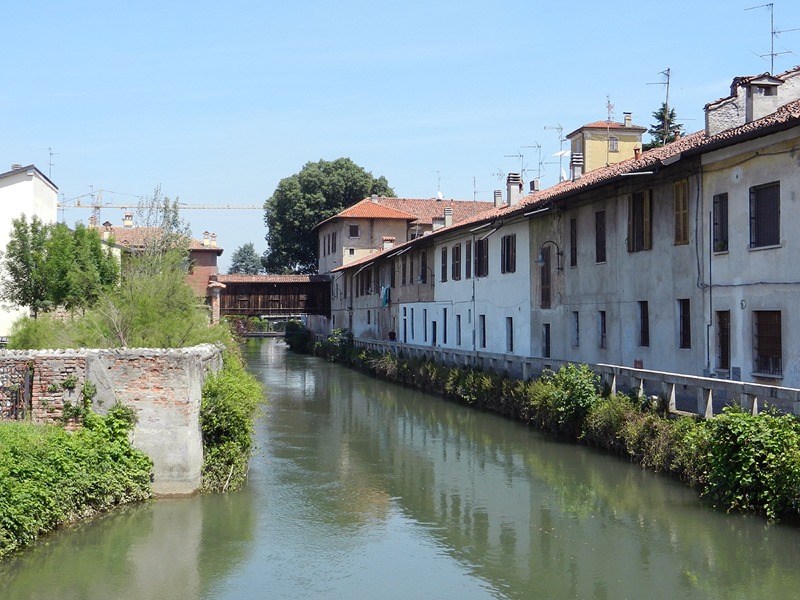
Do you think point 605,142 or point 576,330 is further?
point 605,142

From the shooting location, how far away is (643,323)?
2241 centimetres

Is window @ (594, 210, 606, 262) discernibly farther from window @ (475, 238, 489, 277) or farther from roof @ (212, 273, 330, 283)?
roof @ (212, 273, 330, 283)

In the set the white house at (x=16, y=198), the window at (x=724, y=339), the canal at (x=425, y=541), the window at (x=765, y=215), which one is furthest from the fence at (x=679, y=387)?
the white house at (x=16, y=198)

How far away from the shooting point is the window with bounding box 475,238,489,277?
111 feet

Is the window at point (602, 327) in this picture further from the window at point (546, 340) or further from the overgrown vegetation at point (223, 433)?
the overgrown vegetation at point (223, 433)

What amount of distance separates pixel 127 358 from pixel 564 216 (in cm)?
1671

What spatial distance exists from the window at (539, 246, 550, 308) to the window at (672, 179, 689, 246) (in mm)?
7375

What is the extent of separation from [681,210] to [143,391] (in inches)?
507

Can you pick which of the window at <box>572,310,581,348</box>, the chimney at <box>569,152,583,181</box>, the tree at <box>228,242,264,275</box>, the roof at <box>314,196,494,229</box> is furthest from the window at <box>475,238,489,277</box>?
the tree at <box>228,242,264,275</box>

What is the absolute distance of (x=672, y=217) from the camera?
21.0m

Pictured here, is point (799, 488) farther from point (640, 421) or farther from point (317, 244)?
point (317, 244)

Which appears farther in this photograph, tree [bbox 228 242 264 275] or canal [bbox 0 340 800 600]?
tree [bbox 228 242 264 275]

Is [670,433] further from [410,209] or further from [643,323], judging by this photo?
[410,209]

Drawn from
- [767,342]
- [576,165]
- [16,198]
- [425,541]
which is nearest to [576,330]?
[767,342]
